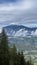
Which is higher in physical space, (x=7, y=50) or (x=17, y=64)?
(x=7, y=50)

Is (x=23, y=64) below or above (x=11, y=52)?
below

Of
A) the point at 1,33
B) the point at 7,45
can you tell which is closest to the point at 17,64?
the point at 7,45

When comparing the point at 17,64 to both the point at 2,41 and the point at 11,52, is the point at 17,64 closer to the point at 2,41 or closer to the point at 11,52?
the point at 11,52

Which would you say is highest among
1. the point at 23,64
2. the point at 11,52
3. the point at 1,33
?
the point at 1,33

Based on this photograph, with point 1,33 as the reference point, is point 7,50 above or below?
below

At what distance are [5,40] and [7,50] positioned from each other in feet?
0.75

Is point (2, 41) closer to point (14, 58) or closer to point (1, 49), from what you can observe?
point (1, 49)

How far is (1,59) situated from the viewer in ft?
14.9

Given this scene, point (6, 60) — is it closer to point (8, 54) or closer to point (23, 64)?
point (8, 54)

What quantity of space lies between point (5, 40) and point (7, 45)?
0.39 feet

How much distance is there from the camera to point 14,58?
459cm

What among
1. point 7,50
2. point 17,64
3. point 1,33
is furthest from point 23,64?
point 1,33

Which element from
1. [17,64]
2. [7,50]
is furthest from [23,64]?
[7,50]

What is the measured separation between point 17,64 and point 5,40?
61 centimetres
